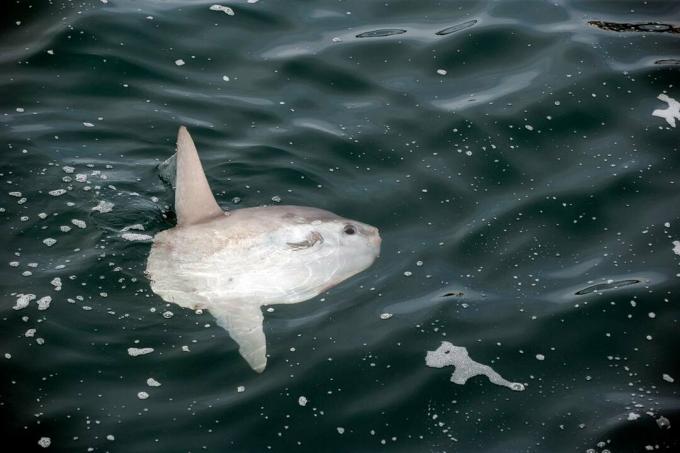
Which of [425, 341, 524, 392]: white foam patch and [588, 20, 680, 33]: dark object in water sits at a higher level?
[588, 20, 680, 33]: dark object in water

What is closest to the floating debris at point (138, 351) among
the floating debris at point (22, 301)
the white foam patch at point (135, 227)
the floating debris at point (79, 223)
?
the floating debris at point (22, 301)

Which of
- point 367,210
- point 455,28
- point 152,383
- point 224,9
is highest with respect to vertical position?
point 224,9

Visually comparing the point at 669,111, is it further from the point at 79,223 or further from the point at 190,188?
the point at 79,223

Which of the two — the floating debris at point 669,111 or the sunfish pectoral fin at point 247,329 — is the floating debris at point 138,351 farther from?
the floating debris at point 669,111

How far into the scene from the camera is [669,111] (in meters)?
7.26

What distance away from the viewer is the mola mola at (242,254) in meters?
4.97

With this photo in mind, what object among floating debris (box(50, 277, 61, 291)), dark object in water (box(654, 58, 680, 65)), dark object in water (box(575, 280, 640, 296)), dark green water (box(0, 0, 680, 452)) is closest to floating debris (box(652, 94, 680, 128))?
dark green water (box(0, 0, 680, 452))

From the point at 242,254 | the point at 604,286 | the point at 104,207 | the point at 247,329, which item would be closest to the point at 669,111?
the point at 604,286

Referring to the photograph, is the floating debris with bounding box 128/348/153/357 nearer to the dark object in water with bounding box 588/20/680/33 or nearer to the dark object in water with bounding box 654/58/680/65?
the dark object in water with bounding box 654/58/680/65

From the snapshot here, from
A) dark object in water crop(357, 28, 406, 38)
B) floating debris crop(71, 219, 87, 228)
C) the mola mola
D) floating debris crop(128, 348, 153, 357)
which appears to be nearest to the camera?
floating debris crop(128, 348, 153, 357)

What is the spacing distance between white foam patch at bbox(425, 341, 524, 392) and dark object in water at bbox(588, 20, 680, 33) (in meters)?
4.82

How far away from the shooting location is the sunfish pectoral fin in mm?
4664

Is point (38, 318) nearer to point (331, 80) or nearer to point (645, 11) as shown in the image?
point (331, 80)

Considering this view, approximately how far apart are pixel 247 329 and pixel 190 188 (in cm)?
105
